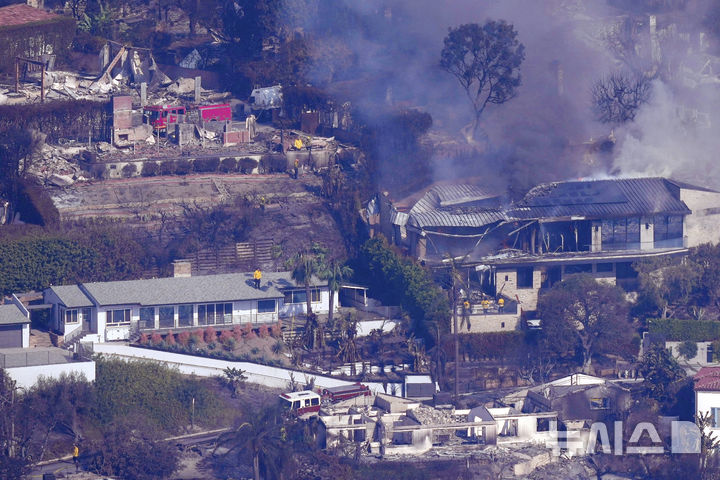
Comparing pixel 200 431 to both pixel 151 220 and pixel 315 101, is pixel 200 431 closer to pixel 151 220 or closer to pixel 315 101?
pixel 151 220

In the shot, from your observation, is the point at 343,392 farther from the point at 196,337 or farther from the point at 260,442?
the point at 196,337

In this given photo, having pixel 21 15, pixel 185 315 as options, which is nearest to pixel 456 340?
pixel 185 315

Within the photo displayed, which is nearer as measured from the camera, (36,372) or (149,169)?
(36,372)

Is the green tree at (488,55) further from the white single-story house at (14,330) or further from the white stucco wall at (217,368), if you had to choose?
the white single-story house at (14,330)

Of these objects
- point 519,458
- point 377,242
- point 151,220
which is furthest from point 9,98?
point 519,458

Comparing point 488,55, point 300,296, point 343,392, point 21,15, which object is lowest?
point 343,392

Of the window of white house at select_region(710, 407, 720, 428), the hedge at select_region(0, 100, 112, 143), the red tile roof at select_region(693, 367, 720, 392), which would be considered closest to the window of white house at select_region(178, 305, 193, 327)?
the hedge at select_region(0, 100, 112, 143)
